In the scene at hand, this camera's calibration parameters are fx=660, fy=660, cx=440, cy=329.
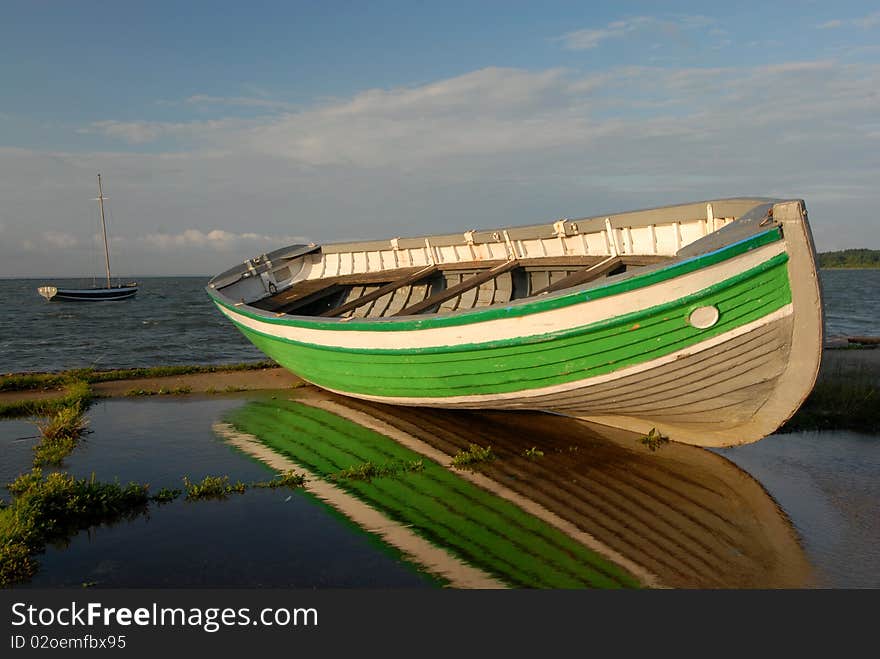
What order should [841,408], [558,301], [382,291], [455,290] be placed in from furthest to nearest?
[382,291]
[455,290]
[841,408]
[558,301]

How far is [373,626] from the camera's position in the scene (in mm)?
3701

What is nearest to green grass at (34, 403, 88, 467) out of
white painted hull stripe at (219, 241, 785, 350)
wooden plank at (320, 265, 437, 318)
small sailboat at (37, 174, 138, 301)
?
white painted hull stripe at (219, 241, 785, 350)

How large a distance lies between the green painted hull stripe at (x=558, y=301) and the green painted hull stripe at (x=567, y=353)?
226 mm

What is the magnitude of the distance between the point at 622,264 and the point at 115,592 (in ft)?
21.4

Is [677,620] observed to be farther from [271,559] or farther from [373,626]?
[271,559]

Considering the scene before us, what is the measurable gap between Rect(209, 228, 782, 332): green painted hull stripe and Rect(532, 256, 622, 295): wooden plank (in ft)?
2.92

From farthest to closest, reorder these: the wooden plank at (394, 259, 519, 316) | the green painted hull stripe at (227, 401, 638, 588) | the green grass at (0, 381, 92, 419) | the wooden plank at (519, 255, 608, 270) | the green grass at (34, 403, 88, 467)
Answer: the green grass at (0, 381, 92, 419)
the wooden plank at (519, 255, 608, 270)
the wooden plank at (394, 259, 519, 316)
the green grass at (34, 403, 88, 467)
the green painted hull stripe at (227, 401, 638, 588)

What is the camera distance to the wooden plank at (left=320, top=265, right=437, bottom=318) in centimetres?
991

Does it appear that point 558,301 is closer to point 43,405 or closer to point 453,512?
point 453,512

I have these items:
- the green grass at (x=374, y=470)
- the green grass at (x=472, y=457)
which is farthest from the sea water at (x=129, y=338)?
the green grass at (x=374, y=470)

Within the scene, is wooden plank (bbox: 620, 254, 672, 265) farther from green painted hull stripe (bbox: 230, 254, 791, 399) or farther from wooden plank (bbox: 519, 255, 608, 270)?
green painted hull stripe (bbox: 230, 254, 791, 399)

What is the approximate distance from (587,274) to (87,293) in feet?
171

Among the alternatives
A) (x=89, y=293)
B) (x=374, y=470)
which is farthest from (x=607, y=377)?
(x=89, y=293)

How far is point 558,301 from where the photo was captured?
6188mm
